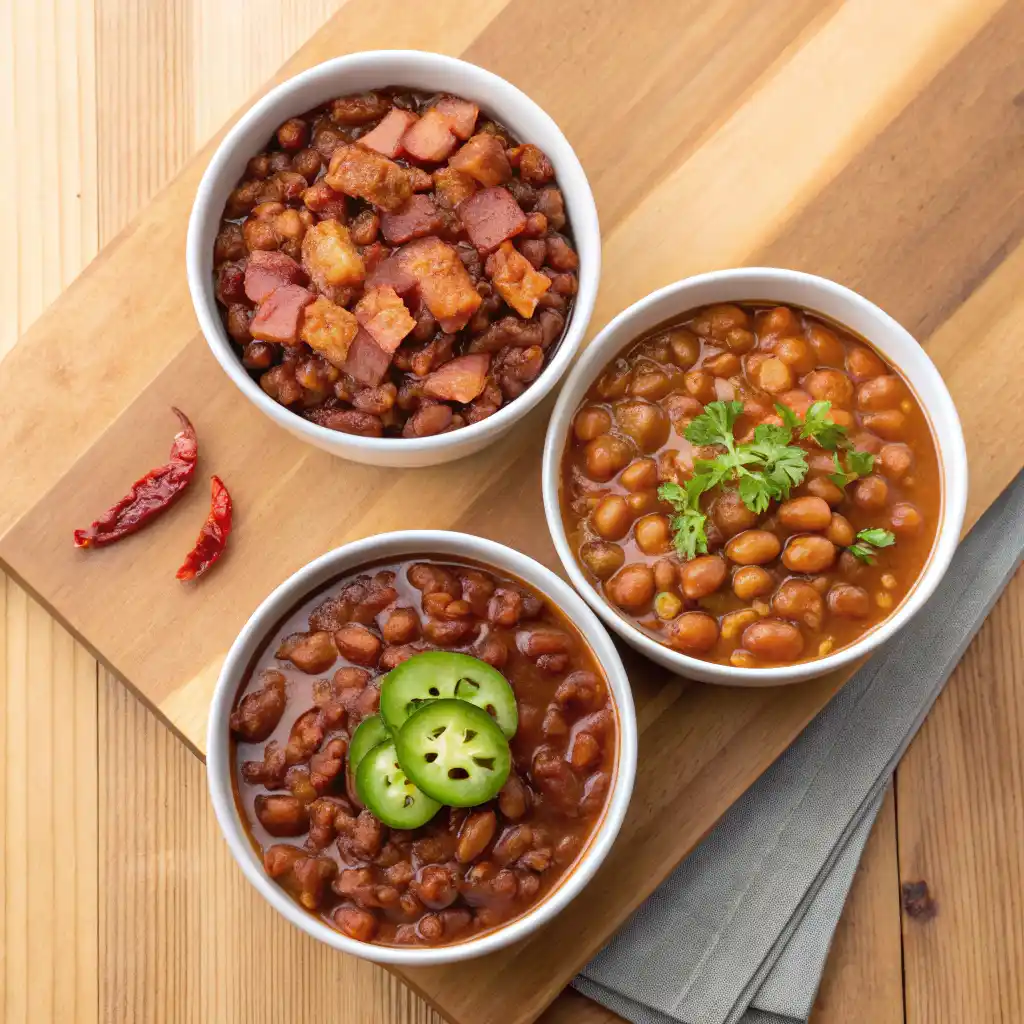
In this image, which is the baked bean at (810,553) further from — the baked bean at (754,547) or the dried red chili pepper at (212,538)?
the dried red chili pepper at (212,538)

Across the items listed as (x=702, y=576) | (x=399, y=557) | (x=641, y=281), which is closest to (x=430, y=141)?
(x=641, y=281)

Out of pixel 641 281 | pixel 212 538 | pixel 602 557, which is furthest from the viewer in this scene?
pixel 641 281

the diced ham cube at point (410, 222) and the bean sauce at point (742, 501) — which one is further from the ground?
the diced ham cube at point (410, 222)

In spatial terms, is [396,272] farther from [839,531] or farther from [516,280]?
[839,531]

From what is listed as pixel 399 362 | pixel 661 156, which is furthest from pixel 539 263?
pixel 661 156

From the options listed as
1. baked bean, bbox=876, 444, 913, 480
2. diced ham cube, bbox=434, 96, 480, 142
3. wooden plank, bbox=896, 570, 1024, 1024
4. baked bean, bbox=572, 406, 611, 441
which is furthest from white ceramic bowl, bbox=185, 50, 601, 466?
wooden plank, bbox=896, 570, 1024, 1024

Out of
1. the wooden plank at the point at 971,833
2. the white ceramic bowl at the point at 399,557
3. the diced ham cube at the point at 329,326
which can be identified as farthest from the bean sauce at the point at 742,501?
the wooden plank at the point at 971,833
